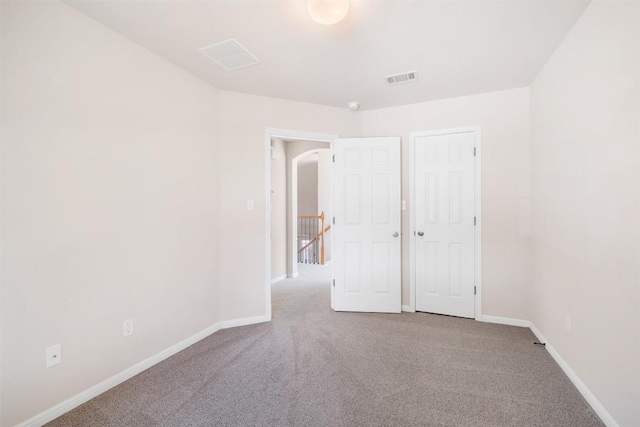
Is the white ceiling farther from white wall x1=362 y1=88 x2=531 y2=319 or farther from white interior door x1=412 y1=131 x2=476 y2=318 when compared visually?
white interior door x1=412 y1=131 x2=476 y2=318

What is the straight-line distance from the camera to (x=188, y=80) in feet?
8.95

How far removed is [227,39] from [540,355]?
3.53 m

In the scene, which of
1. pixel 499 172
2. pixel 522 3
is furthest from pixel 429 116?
pixel 522 3

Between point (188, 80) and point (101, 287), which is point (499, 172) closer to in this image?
point (188, 80)

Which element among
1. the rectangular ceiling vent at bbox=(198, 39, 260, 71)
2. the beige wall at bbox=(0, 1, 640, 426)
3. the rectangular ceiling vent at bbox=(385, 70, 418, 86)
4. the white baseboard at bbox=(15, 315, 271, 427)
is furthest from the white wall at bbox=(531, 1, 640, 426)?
the white baseboard at bbox=(15, 315, 271, 427)

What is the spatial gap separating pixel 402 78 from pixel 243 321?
297cm

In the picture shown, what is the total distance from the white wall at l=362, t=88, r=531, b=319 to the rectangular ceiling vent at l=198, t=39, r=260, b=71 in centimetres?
223

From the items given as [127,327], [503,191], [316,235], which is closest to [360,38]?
[503,191]

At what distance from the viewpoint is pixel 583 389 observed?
1.91 meters

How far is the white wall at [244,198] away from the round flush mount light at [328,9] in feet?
5.65

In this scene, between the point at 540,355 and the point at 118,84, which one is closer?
the point at 118,84

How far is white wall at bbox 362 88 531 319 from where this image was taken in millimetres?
3053

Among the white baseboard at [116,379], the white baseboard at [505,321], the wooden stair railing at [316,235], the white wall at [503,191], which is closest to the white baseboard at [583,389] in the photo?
the white baseboard at [505,321]

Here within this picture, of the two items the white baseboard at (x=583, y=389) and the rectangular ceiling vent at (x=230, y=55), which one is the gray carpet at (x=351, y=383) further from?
the rectangular ceiling vent at (x=230, y=55)
